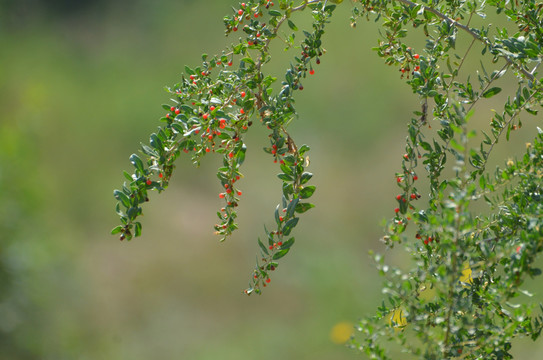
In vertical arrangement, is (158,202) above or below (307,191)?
above

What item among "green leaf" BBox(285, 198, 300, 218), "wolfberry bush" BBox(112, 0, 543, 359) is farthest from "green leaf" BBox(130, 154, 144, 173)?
"green leaf" BBox(285, 198, 300, 218)

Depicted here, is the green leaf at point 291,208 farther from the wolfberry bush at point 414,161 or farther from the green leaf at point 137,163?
the green leaf at point 137,163

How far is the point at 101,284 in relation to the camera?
11.1 ft

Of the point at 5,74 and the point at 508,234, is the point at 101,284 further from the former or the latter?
the point at 508,234

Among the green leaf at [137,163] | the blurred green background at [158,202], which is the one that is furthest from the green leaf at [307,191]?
the blurred green background at [158,202]

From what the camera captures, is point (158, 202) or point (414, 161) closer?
point (414, 161)

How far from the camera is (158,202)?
381 centimetres

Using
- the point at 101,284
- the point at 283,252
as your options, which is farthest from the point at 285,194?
the point at 101,284

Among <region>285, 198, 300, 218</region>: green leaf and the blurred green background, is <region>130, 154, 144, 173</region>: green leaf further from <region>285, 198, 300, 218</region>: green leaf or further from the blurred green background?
the blurred green background

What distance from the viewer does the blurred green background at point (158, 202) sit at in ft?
8.64

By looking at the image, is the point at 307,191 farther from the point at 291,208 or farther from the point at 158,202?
the point at 158,202

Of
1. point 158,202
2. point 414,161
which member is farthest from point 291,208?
point 158,202

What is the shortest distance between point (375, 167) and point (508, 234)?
2960 millimetres

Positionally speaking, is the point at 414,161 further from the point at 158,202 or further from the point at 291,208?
the point at 158,202
